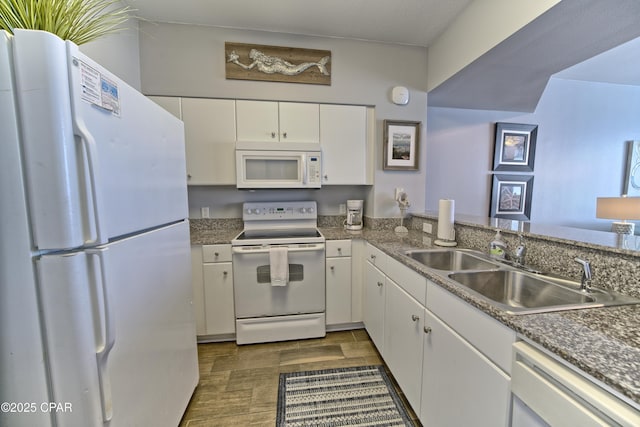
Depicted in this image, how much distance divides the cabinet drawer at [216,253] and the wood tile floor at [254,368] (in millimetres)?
731

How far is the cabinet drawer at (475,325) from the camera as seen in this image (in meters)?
0.80

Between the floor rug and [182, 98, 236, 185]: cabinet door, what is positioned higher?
[182, 98, 236, 185]: cabinet door

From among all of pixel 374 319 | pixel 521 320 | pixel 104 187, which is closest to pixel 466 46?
pixel 521 320

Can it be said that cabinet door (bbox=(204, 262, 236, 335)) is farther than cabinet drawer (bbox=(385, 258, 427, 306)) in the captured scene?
Yes

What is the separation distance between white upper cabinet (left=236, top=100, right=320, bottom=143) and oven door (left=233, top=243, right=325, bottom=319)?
0.97 m

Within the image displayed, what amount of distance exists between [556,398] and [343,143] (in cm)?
208

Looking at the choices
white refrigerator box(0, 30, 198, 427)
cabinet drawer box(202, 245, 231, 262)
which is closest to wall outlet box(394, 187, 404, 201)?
cabinet drawer box(202, 245, 231, 262)

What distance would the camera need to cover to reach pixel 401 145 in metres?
2.40

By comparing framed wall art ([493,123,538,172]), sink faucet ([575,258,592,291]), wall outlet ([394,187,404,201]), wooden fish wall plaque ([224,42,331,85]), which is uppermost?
wooden fish wall plaque ([224,42,331,85])

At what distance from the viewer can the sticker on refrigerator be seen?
0.69m

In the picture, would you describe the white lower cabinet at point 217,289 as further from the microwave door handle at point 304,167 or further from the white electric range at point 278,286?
the microwave door handle at point 304,167

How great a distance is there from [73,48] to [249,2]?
62.2 inches

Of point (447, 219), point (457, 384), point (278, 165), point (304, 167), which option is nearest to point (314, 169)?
point (304, 167)

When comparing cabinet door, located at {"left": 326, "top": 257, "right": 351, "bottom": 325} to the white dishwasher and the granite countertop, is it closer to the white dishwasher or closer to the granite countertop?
the granite countertop
